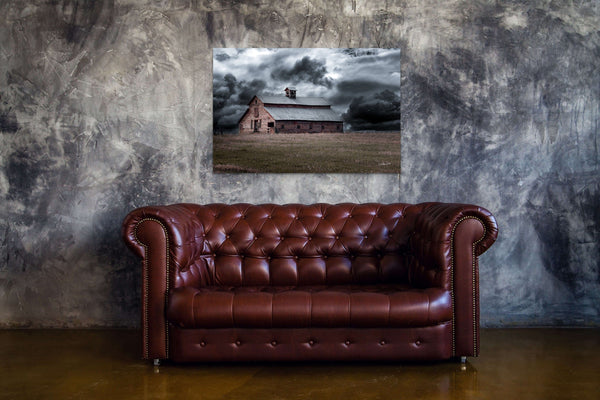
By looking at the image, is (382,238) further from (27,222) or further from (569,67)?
(27,222)

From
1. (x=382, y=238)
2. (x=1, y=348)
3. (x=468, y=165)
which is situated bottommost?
(x=1, y=348)

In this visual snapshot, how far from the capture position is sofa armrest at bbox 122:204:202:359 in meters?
3.03

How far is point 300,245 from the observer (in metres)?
3.67

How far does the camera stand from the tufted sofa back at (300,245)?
3.60 meters

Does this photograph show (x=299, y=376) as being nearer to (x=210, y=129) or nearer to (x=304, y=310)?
(x=304, y=310)

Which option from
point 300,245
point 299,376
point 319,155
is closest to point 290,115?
point 319,155

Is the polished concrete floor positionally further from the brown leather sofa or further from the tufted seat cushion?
the tufted seat cushion

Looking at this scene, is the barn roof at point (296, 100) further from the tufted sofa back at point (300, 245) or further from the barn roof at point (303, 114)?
the tufted sofa back at point (300, 245)

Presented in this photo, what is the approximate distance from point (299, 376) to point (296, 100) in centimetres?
222

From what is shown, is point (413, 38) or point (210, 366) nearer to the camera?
point (210, 366)

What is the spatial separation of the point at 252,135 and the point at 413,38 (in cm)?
150

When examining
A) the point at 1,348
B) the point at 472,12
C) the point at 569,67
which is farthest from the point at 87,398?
the point at 569,67

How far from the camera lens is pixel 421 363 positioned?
10.2ft

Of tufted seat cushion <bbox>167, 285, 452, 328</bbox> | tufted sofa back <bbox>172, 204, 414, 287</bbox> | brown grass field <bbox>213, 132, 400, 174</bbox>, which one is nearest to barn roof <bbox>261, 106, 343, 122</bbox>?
brown grass field <bbox>213, 132, 400, 174</bbox>
